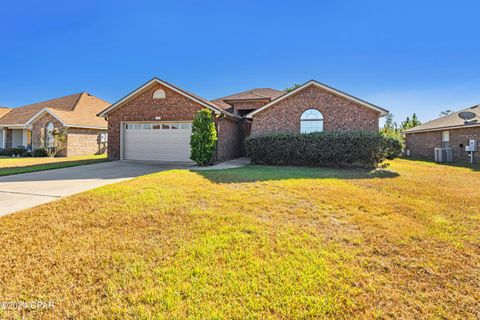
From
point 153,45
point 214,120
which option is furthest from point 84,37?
point 214,120

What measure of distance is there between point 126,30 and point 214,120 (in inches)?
295

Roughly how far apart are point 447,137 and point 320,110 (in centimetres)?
1346

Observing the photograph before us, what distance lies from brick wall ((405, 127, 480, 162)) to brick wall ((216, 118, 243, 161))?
56.3 feet

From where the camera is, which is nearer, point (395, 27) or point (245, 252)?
point (245, 252)

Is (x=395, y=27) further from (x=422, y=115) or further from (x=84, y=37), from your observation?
(x=422, y=115)

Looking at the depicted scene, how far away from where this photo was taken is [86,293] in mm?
2578

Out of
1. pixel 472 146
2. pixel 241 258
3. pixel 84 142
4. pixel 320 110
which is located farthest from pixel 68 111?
pixel 472 146

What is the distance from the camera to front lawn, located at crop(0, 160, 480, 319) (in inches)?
94.5

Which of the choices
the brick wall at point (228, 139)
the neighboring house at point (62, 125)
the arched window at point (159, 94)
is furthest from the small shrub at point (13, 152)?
the brick wall at point (228, 139)

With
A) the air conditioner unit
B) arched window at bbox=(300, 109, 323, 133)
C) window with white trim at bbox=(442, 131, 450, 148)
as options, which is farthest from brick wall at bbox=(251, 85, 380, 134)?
window with white trim at bbox=(442, 131, 450, 148)

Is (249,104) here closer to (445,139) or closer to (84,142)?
(84,142)

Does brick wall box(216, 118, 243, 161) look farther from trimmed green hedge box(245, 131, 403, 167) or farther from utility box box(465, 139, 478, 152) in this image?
utility box box(465, 139, 478, 152)

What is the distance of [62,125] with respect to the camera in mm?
19062

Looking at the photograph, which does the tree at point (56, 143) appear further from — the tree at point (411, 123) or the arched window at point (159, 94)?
the tree at point (411, 123)
